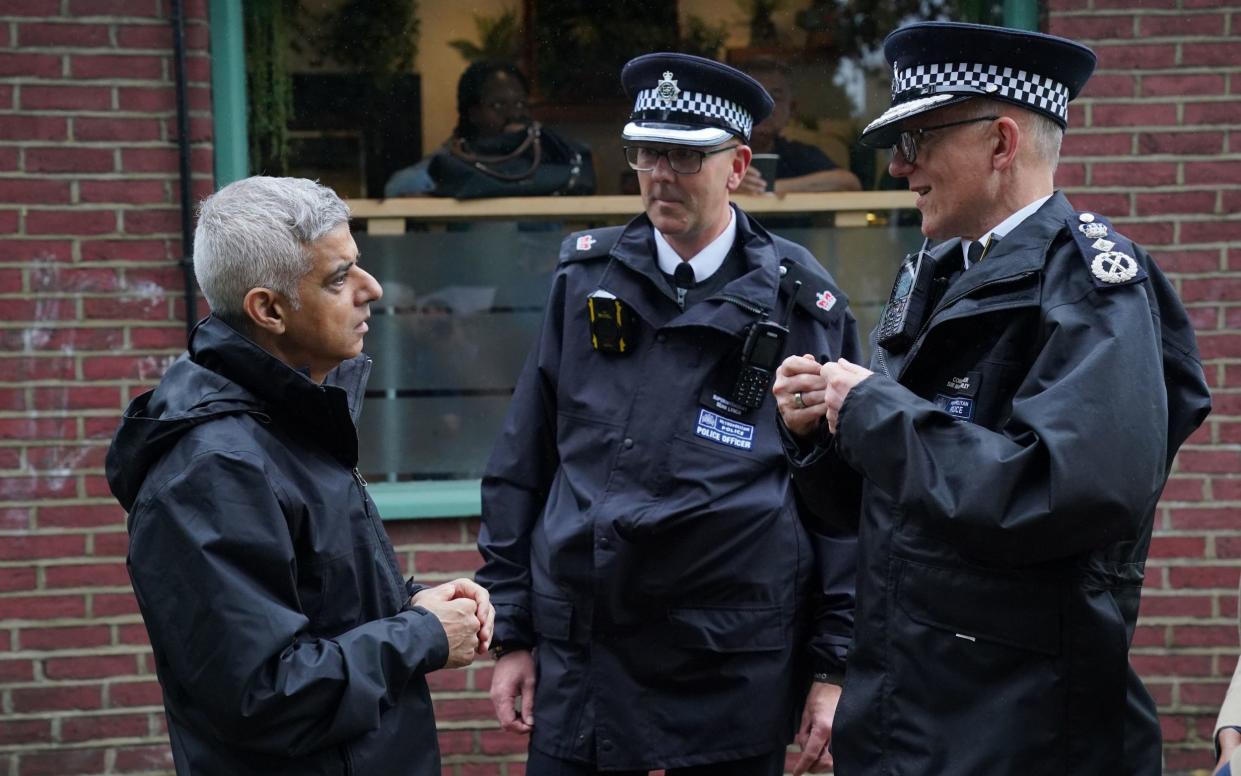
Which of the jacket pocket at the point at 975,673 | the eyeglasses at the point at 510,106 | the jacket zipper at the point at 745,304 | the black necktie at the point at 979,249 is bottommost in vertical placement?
the jacket pocket at the point at 975,673

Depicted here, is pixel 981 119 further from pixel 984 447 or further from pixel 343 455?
pixel 343 455

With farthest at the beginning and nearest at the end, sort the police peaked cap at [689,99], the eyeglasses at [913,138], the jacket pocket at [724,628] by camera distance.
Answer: the police peaked cap at [689,99] < the jacket pocket at [724,628] < the eyeglasses at [913,138]

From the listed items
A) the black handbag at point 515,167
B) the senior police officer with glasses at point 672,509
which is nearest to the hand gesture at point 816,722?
the senior police officer with glasses at point 672,509

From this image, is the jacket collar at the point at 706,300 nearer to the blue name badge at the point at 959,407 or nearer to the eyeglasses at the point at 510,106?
the blue name badge at the point at 959,407

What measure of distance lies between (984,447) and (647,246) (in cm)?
131

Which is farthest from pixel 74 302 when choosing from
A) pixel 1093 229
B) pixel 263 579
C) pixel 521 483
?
pixel 1093 229

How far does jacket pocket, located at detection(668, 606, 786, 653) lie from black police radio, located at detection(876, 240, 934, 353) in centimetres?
77

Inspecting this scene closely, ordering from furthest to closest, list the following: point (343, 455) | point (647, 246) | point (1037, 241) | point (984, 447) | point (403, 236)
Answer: point (403, 236), point (647, 246), point (343, 455), point (1037, 241), point (984, 447)

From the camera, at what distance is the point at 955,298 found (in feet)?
7.68

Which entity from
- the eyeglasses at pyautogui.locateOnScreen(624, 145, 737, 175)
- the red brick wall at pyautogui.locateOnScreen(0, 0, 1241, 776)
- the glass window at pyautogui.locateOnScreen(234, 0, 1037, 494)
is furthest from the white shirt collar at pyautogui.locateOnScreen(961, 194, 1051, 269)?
the glass window at pyautogui.locateOnScreen(234, 0, 1037, 494)

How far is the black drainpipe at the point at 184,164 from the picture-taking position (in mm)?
4246

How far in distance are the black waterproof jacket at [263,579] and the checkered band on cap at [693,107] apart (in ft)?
4.22

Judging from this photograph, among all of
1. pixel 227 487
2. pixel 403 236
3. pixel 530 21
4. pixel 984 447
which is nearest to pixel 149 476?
pixel 227 487

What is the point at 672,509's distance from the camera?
3.05 m
